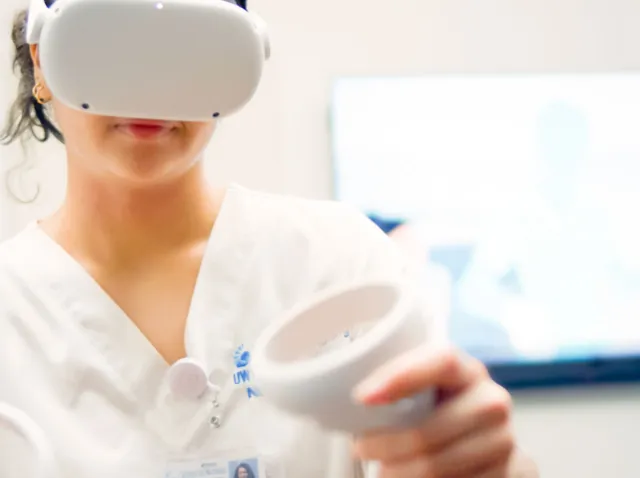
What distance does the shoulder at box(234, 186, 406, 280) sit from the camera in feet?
2.13

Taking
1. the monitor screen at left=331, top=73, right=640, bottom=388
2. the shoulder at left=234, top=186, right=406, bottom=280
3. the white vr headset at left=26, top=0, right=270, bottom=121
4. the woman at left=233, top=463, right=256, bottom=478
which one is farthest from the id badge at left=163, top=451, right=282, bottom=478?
the monitor screen at left=331, top=73, right=640, bottom=388

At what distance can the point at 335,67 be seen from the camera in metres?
1.28

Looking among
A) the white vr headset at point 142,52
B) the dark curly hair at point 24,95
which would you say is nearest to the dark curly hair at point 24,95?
the dark curly hair at point 24,95

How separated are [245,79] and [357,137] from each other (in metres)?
0.73

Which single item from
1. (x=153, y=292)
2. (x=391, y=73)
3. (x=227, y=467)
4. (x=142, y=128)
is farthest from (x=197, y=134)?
(x=391, y=73)

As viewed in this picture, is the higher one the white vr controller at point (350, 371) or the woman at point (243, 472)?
the white vr controller at point (350, 371)

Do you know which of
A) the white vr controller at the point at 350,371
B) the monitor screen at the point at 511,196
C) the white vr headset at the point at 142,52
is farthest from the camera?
the monitor screen at the point at 511,196

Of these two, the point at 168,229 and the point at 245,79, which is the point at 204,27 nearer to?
the point at 245,79

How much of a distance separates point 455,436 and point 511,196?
3.23 ft

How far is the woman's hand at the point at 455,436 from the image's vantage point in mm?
334

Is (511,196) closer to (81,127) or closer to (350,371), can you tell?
(81,127)

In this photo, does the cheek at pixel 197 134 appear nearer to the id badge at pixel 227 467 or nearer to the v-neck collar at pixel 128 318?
the v-neck collar at pixel 128 318

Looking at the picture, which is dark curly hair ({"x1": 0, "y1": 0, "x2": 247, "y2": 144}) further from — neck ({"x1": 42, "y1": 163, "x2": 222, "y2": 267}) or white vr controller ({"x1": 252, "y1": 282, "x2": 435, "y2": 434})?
white vr controller ({"x1": 252, "y1": 282, "x2": 435, "y2": 434})

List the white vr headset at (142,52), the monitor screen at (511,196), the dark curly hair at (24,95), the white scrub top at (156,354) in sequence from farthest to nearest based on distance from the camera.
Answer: the monitor screen at (511,196)
the dark curly hair at (24,95)
the white scrub top at (156,354)
the white vr headset at (142,52)
